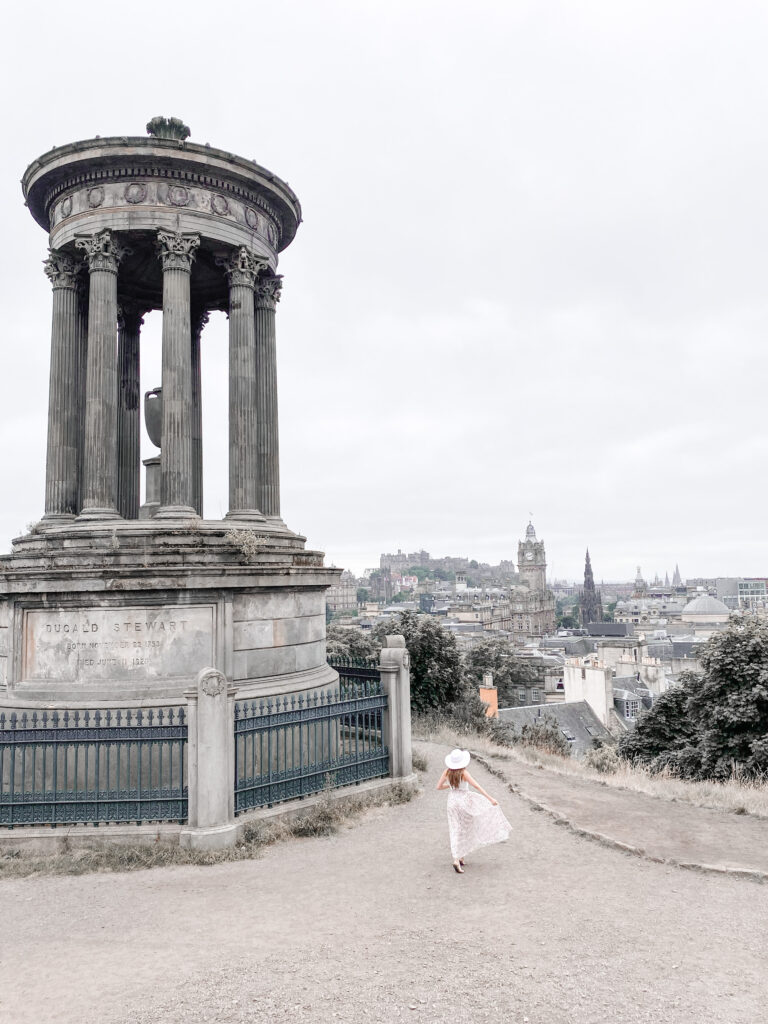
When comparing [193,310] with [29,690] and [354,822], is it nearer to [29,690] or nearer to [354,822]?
[29,690]

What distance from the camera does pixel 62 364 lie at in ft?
48.5

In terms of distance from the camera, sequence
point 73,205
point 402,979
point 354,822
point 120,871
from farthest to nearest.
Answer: point 73,205
point 354,822
point 120,871
point 402,979

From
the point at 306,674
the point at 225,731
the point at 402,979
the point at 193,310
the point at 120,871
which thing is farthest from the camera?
the point at 193,310

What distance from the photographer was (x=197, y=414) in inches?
709

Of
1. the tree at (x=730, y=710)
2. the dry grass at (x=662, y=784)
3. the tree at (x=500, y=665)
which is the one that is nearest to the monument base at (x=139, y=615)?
the dry grass at (x=662, y=784)

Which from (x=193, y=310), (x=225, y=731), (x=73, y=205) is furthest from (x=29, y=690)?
(x=193, y=310)

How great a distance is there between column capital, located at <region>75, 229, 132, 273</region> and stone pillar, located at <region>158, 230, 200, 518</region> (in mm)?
938

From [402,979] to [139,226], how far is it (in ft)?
44.0

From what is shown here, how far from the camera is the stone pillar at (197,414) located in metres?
17.9

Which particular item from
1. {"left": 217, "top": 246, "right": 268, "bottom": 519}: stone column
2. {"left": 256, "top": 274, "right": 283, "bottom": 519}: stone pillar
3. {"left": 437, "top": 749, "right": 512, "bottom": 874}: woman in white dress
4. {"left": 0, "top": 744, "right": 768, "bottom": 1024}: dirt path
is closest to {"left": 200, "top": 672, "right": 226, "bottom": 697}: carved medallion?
{"left": 0, "top": 744, "right": 768, "bottom": 1024}: dirt path

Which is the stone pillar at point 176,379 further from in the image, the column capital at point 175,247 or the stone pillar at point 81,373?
the stone pillar at point 81,373

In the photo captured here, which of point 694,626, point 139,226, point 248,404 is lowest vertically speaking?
point 694,626

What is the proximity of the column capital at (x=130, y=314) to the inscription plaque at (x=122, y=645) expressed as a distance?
8.87 m

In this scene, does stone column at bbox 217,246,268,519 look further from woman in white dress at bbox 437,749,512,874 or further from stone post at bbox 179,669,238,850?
woman in white dress at bbox 437,749,512,874
